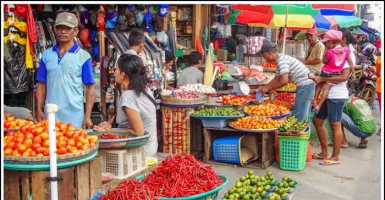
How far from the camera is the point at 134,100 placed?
4.57 metres

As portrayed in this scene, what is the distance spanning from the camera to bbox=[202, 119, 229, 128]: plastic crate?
6.92m

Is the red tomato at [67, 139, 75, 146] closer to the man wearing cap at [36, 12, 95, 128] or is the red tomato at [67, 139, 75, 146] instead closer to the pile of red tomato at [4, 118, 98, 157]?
A: the pile of red tomato at [4, 118, 98, 157]

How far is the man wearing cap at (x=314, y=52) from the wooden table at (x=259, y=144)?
2.75 meters

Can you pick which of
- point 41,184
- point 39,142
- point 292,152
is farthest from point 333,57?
point 41,184

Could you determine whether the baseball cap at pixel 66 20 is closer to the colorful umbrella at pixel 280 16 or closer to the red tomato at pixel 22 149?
the red tomato at pixel 22 149

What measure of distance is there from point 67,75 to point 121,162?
3.87 feet

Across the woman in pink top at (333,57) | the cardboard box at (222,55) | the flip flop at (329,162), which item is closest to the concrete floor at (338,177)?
the flip flop at (329,162)

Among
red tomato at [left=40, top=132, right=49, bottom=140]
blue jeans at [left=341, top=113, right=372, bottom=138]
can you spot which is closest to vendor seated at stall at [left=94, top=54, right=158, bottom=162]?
red tomato at [left=40, top=132, right=49, bottom=140]

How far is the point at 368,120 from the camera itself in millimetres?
8312

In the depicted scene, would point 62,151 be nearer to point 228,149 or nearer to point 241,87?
point 228,149

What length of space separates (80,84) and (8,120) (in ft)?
3.34

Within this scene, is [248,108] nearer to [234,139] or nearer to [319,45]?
[234,139]

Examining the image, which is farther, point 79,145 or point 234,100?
point 234,100

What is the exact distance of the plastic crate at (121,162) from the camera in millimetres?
4047
